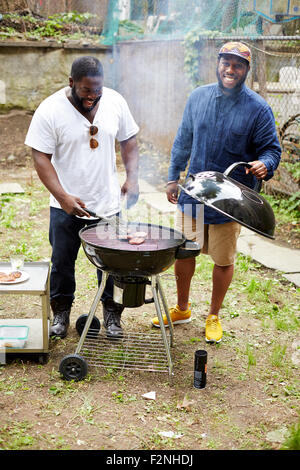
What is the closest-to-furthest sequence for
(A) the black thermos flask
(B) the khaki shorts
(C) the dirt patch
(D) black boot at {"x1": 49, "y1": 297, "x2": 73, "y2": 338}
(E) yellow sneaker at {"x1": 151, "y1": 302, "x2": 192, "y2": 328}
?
(C) the dirt patch, (A) the black thermos flask, (B) the khaki shorts, (D) black boot at {"x1": 49, "y1": 297, "x2": 73, "y2": 338}, (E) yellow sneaker at {"x1": 151, "y1": 302, "x2": 192, "y2": 328}

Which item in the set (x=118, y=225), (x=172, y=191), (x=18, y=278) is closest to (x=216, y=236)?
(x=172, y=191)

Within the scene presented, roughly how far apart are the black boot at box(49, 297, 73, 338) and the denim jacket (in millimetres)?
1324

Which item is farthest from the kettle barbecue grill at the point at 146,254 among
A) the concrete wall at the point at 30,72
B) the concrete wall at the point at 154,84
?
the concrete wall at the point at 30,72

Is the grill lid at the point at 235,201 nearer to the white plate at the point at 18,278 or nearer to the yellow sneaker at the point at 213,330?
the yellow sneaker at the point at 213,330

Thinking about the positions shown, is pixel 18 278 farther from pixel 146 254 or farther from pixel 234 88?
pixel 234 88

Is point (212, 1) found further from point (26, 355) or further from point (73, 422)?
point (73, 422)

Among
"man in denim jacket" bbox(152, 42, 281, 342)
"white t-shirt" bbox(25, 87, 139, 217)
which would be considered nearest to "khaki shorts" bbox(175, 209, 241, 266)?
"man in denim jacket" bbox(152, 42, 281, 342)

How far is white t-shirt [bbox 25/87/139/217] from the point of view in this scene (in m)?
3.34

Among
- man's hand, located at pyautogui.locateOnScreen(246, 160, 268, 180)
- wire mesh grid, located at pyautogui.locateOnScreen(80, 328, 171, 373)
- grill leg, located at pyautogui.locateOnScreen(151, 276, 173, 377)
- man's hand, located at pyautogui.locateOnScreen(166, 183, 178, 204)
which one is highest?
man's hand, located at pyautogui.locateOnScreen(246, 160, 268, 180)

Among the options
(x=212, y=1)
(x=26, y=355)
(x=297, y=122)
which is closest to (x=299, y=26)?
(x=212, y=1)

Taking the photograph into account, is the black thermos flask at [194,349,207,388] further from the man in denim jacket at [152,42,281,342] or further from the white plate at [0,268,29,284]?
the white plate at [0,268,29,284]

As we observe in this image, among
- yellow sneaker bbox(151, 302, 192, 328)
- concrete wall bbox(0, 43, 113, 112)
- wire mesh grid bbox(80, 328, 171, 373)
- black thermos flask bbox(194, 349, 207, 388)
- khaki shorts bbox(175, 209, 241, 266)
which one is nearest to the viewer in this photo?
black thermos flask bbox(194, 349, 207, 388)

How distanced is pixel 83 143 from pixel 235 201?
3.94ft

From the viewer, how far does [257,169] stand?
11.0 feet
